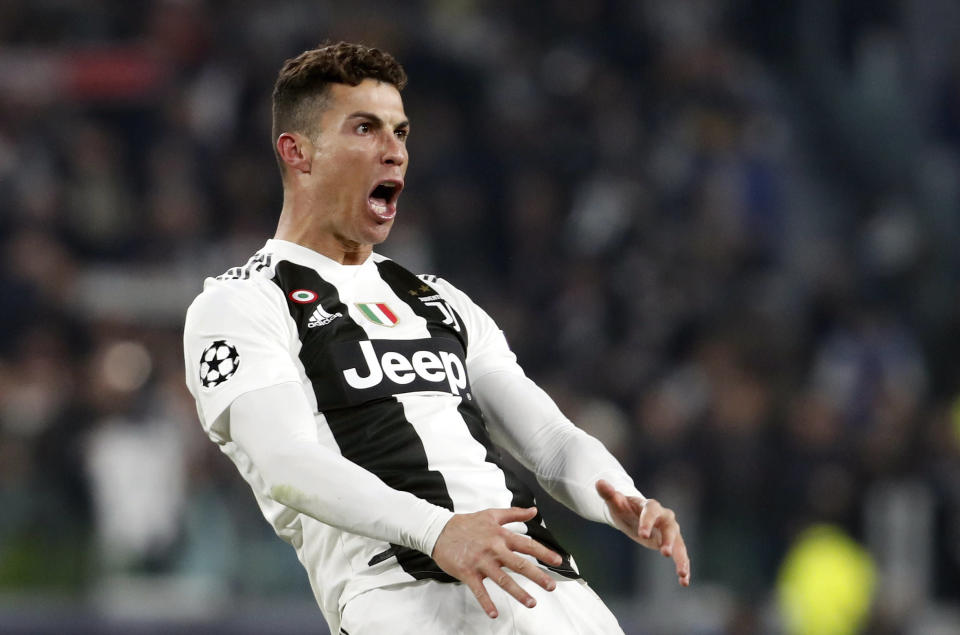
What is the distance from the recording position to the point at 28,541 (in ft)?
26.0

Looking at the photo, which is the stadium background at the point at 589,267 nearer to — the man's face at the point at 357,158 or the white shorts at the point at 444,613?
the man's face at the point at 357,158

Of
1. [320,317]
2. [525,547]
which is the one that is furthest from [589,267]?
[525,547]

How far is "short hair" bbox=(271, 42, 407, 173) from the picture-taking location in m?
3.53

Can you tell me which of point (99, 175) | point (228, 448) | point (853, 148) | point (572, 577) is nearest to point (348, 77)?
point (228, 448)

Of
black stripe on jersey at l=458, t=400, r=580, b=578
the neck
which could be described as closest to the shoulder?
the neck

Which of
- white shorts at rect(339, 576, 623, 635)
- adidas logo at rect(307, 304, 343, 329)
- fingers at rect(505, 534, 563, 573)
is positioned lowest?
white shorts at rect(339, 576, 623, 635)

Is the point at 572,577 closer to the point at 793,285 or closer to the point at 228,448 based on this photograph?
the point at 228,448

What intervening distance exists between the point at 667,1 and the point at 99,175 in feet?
15.0

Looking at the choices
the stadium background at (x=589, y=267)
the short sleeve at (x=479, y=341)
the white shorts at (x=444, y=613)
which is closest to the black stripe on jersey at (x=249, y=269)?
the short sleeve at (x=479, y=341)

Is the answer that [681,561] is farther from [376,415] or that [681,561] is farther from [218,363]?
[218,363]

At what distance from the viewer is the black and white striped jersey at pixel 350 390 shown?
321 cm

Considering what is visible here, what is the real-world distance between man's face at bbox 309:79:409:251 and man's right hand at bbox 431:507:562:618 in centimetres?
96

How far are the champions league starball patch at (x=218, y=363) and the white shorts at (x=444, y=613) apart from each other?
1.85 ft

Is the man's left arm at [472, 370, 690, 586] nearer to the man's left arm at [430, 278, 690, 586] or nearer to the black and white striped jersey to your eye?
the man's left arm at [430, 278, 690, 586]
